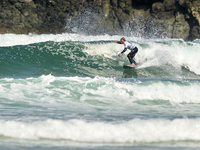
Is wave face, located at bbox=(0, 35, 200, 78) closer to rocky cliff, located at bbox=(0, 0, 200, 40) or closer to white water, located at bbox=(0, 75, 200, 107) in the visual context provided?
white water, located at bbox=(0, 75, 200, 107)

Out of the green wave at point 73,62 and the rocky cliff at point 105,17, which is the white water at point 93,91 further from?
the rocky cliff at point 105,17

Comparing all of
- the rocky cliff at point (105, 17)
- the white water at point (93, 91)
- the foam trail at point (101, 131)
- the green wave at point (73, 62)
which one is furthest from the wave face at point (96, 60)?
the rocky cliff at point (105, 17)

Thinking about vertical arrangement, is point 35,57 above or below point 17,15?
below

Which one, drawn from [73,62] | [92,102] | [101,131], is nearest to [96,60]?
[73,62]

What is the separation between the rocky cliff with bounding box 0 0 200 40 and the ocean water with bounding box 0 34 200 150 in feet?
65.2

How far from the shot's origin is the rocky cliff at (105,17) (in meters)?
33.0

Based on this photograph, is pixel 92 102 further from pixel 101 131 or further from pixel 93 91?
pixel 101 131

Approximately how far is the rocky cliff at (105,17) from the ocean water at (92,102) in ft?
65.2

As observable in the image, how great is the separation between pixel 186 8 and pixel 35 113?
97.7ft

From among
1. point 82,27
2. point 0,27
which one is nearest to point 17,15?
point 0,27

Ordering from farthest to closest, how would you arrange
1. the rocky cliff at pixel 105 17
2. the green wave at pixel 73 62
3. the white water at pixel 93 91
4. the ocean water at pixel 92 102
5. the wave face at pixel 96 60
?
the rocky cliff at pixel 105 17 < the wave face at pixel 96 60 < the green wave at pixel 73 62 < the white water at pixel 93 91 < the ocean water at pixel 92 102

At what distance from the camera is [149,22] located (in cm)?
3419

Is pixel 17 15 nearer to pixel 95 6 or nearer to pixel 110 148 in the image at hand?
pixel 95 6

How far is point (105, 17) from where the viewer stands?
34594 millimetres
